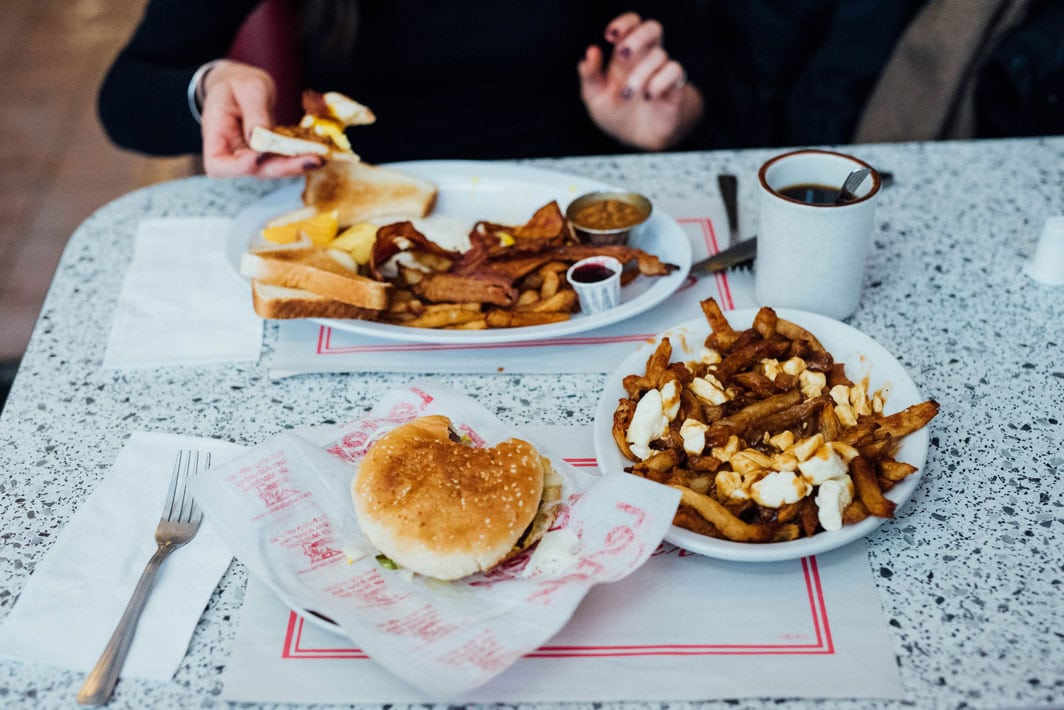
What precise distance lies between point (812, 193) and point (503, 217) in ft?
2.05

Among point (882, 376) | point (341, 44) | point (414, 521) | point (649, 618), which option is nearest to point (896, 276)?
point (882, 376)

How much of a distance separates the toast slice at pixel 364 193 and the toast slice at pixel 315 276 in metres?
0.21

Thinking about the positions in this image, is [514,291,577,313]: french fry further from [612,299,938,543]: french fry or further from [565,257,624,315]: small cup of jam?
[612,299,938,543]: french fry

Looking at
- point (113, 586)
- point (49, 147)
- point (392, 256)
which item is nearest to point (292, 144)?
point (392, 256)

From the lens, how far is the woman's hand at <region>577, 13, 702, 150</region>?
1.97m

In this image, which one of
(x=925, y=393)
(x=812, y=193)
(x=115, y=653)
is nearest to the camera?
(x=115, y=653)

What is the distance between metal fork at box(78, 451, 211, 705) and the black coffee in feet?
3.14

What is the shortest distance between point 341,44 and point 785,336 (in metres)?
1.37

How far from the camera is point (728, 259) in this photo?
1.61 m

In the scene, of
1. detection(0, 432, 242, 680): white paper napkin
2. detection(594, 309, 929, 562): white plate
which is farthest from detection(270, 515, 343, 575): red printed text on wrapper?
detection(594, 309, 929, 562): white plate

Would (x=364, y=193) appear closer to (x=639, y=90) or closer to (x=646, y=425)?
(x=639, y=90)

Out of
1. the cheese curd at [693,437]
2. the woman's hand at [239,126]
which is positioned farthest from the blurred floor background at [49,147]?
the cheese curd at [693,437]

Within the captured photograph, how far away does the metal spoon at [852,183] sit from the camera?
1402mm

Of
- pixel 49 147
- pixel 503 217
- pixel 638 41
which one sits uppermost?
pixel 638 41
